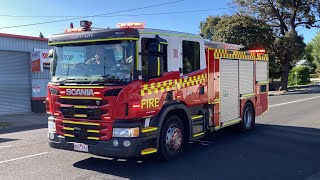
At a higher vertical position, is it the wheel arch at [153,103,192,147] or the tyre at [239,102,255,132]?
the wheel arch at [153,103,192,147]

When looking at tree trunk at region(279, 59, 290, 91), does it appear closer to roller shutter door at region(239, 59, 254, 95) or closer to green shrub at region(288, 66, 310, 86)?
green shrub at region(288, 66, 310, 86)

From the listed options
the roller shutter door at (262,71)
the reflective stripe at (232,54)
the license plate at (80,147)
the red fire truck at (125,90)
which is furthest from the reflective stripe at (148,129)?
the roller shutter door at (262,71)

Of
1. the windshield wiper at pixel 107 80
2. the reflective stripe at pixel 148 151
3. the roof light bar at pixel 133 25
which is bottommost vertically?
the reflective stripe at pixel 148 151

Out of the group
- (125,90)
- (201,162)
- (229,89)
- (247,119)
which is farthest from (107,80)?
(247,119)

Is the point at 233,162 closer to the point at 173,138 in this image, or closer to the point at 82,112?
the point at 173,138

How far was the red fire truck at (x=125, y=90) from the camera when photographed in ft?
22.1

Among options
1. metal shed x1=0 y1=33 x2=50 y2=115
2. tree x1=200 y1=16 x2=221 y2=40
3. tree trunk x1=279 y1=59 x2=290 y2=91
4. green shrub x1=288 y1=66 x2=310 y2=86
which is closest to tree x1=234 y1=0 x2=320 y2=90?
tree trunk x1=279 y1=59 x2=290 y2=91

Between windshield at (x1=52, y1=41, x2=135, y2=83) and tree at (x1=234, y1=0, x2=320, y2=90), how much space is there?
32530 millimetres

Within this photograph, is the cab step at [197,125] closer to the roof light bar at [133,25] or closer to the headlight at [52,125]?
the roof light bar at [133,25]

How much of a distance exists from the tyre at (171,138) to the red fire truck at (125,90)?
20 mm

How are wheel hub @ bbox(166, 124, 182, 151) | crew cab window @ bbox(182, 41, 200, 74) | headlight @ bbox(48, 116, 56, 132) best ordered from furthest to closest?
crew cab window @ bbox(182, 41, 200, 74), wheel hub @ bbox(166, 124, 182, 151), headlight @ bbox(48, 116, 56, 132)

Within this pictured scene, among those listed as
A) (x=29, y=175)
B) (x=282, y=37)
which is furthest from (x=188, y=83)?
(x=282, y=37)

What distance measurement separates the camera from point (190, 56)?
27.1ft

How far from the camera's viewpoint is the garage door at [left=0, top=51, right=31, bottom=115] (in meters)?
19.0
